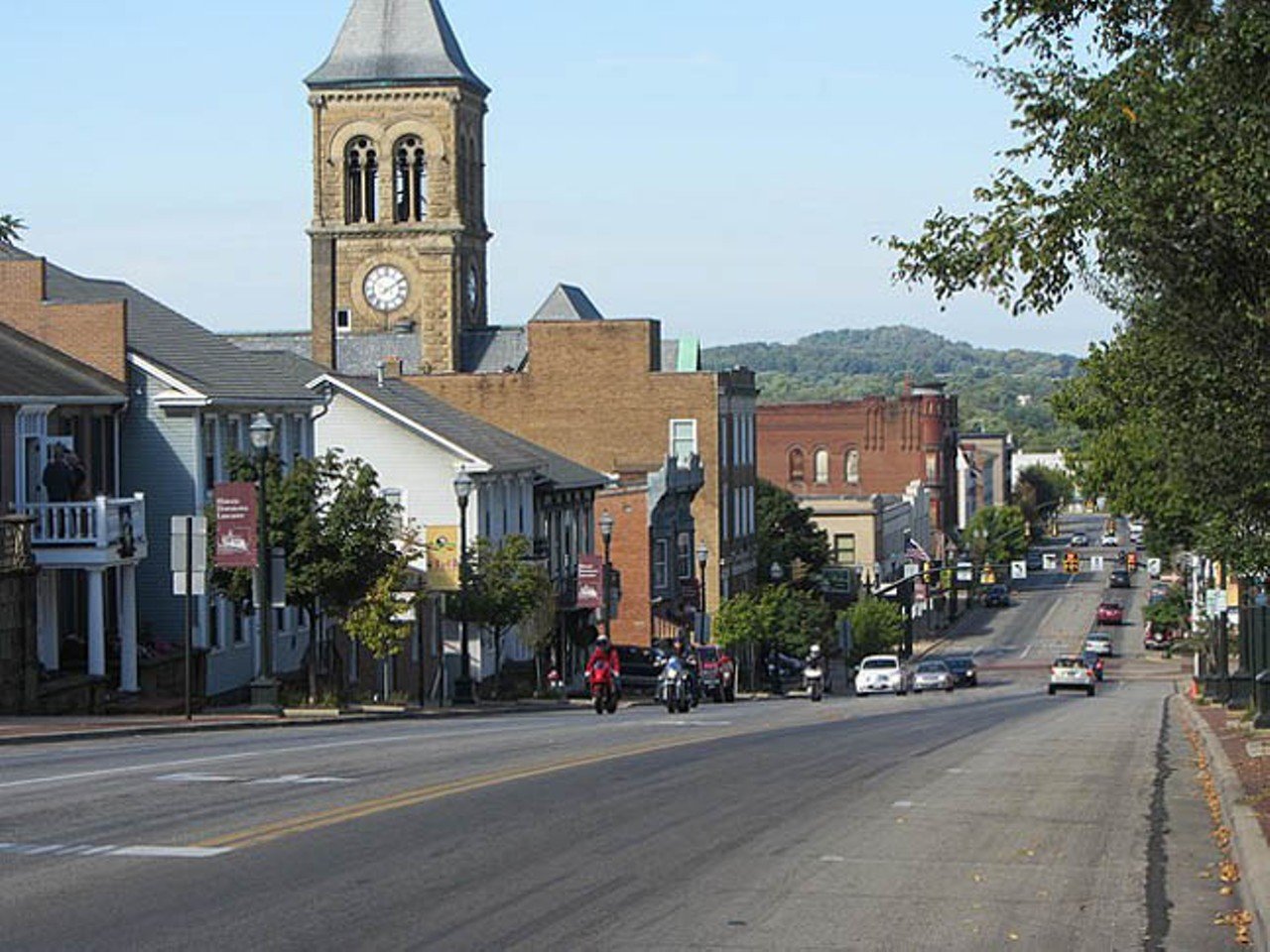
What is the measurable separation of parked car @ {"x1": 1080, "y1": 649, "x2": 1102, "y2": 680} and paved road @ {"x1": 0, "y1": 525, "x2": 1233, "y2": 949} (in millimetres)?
62651

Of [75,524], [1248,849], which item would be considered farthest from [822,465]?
[1248,849]

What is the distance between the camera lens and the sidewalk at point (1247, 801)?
1344 cm

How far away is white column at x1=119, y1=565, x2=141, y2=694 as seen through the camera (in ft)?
130

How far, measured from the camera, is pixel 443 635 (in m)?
58.2

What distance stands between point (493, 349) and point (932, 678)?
→ 53.9 metres

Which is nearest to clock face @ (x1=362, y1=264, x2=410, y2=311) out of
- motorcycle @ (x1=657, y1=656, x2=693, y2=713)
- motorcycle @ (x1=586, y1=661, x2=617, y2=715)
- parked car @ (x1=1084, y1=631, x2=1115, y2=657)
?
parked car @ (x1=1084, y1=631, x2=1115, y2=657)

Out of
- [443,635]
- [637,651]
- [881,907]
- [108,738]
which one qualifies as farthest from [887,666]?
[881,907]

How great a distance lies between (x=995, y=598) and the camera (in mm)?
144250

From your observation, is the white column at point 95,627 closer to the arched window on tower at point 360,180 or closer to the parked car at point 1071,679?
the parked car at point 1071,679

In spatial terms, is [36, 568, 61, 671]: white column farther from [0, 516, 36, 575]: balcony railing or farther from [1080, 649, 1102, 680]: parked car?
[1080, 649, 1102, 680]: parked car

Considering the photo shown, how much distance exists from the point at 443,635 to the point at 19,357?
19.3 metres

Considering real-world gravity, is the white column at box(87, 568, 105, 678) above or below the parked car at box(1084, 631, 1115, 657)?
above

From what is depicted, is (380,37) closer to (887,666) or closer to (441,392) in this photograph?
(441,392)

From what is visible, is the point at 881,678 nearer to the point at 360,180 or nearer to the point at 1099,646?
the point at 1099,646
